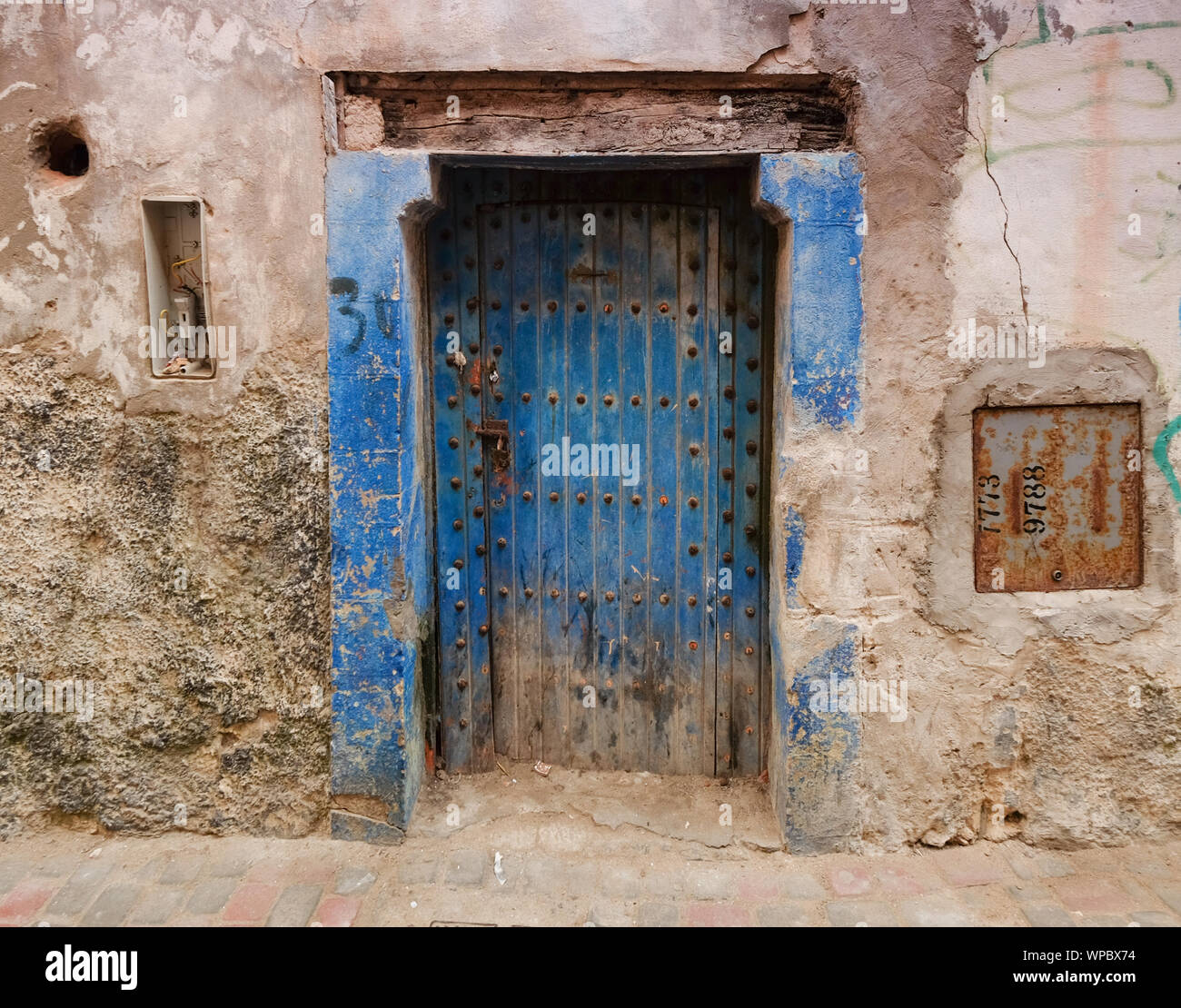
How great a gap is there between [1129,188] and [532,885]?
9.43 ft

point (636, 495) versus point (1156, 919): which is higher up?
point (636, 495)

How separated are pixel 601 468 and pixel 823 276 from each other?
3.27 feet

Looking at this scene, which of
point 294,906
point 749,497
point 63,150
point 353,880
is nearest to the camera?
point 294,906

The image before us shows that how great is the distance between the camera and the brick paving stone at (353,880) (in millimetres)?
2725

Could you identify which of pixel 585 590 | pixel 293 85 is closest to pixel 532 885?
pixel 585 590

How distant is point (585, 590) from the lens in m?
3.23

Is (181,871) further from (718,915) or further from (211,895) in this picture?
(718,915)

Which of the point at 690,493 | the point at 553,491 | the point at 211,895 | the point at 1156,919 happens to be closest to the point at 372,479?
the point at 553,491

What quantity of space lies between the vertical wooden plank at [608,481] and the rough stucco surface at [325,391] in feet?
1.94

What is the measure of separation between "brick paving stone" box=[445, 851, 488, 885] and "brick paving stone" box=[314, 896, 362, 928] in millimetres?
293

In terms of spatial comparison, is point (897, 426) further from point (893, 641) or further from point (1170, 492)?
point (1170, 492)

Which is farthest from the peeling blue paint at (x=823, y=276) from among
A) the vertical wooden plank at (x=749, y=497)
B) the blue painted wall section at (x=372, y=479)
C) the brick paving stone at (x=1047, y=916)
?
the brick paving stone at (x=1047, y=916)

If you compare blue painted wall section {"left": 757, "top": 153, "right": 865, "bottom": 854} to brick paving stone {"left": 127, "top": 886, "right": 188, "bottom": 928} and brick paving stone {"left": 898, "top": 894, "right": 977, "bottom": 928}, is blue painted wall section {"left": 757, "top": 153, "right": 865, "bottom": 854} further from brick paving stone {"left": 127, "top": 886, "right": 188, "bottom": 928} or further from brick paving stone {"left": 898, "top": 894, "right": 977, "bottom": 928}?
brick paving stone {"left": 127, "top": 886, "right": 188, "bottom": 928}

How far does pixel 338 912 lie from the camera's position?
8.65 feet
